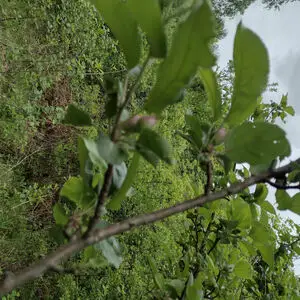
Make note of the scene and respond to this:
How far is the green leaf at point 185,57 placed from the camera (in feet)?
0.74

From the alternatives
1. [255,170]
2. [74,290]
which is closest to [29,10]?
[74,290]

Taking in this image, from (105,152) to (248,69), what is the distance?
4.9 inches

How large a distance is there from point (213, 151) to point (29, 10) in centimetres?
275

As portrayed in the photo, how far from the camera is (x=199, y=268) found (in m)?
0.79

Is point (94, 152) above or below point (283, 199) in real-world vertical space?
below

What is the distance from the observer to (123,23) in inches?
11.5

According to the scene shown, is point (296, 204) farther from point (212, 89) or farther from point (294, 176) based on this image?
point (212, 89)

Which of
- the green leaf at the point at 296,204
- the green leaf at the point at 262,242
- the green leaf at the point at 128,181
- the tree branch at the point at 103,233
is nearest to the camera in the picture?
the tree branch at the point at 103,233

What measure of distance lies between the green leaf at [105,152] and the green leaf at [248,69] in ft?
0.35

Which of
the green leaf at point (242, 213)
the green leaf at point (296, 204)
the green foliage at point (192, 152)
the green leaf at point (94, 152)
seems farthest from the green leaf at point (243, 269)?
the green leaf at point (94, 152)

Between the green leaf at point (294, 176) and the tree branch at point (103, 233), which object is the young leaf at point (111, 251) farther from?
the green leaf at point (294, 176)

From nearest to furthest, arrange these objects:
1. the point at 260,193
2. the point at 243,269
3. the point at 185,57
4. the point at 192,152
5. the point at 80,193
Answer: the point at 185,57 < the point at 80,193 < the point at 260,193 < the point at 243,269 < the point at 192,152

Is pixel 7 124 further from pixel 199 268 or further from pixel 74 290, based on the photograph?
pixel 199 268

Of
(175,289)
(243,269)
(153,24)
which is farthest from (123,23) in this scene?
(243,269)
